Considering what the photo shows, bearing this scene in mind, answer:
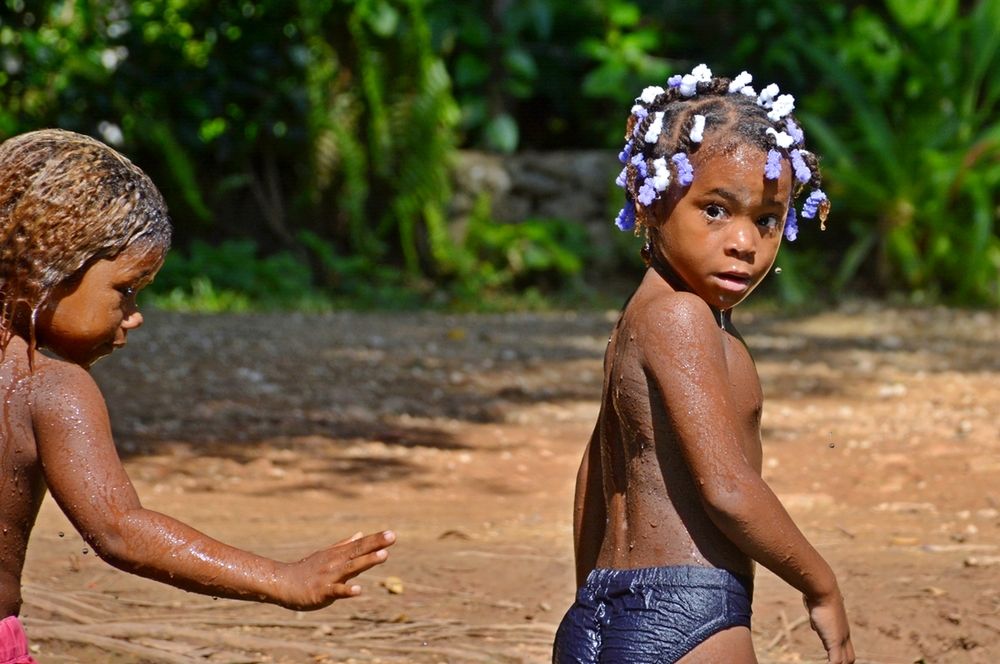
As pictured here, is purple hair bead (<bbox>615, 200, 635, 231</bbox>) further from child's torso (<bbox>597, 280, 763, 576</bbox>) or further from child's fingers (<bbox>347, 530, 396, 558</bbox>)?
child's fingers (<bbox>347, 530, 396, 558</bbox>)

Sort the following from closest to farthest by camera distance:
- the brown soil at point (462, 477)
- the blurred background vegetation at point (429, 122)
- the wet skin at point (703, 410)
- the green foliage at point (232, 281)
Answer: the wet skin at point (703, 410), the brown soil at point (462, 477), the green foliage at point (232, 281), the blurred background vegetation at point (429, 122)

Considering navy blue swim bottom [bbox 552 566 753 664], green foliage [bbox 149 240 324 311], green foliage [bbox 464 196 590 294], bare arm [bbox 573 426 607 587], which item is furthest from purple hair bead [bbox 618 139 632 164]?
green foliage [bbox 464 196 590 294]

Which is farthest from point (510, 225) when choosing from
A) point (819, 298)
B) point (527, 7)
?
point (819, 298)

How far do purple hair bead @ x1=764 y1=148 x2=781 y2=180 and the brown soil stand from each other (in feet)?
5.15

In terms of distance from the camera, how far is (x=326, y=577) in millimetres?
2170

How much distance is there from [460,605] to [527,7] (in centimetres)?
793

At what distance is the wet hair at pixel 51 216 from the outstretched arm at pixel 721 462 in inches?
36.5

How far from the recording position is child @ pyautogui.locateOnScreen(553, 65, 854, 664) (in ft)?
7.47

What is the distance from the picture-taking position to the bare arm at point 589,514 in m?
2.57

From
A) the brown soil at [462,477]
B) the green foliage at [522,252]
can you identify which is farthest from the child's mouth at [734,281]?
the green foliage at [522,252]

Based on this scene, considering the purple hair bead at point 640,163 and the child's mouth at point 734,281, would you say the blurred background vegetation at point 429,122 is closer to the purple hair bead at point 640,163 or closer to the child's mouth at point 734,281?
the purple hair bead at point 640,163

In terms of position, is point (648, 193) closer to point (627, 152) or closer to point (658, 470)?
point (627, 152)

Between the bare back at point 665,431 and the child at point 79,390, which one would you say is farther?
the bare back at point 665,431

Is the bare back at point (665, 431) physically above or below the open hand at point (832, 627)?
above
